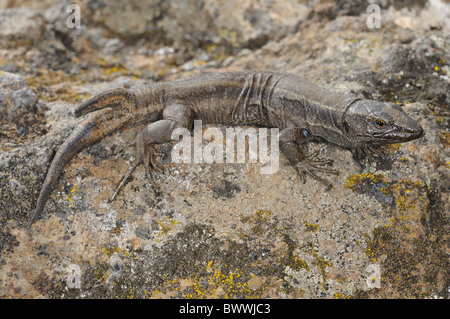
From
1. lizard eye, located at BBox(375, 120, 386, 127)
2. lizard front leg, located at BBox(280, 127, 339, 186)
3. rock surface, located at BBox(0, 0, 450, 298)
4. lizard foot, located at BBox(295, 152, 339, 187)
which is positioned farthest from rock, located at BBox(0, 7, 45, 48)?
lizard eye, located at BBox(375, 120, 386, 127)

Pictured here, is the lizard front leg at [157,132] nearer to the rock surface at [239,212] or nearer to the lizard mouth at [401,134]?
the rock surface at [239,212]

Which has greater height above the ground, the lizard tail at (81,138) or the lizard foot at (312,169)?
the lizard tail at (81,138)

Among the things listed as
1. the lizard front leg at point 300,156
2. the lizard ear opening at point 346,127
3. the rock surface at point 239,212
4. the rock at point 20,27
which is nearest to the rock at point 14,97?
the rock surface at point 239,212

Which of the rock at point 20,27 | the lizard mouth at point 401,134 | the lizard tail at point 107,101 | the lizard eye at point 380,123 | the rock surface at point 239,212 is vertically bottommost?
the rock surface at point 239,212
